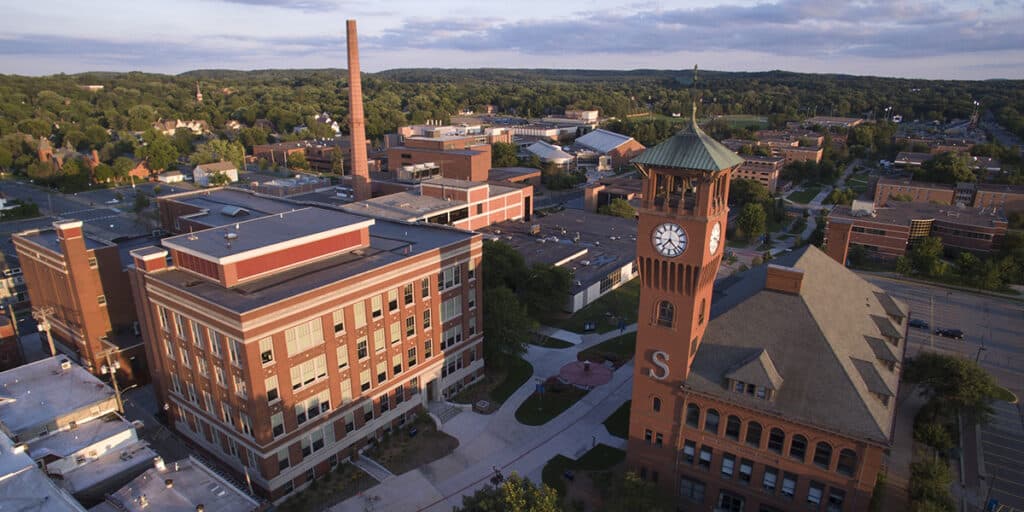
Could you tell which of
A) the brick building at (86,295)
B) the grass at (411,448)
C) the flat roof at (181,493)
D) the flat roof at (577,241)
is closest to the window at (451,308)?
the grass at (411,448)

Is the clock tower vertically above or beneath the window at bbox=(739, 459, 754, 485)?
above

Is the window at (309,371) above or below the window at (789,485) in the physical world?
above

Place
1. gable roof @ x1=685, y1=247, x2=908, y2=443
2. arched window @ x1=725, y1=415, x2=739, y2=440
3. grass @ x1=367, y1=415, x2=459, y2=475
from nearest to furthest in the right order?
1. gable roof @ x1=685, y1=247, x2=908, y2=443
2. arched window @ x1=725, y1=415, x2=739, y2=440
3. grass @ x1=367, y1=415, x2=459, y2=475

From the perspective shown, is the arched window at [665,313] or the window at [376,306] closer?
the arched window at [665,313]

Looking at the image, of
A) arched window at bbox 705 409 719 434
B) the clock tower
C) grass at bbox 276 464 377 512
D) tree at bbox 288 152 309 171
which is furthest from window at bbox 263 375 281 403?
tree at bbox 288 152 309 171

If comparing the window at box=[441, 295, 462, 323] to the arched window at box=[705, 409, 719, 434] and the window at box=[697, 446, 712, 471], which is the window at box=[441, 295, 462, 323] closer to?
the arched window at box=[705, 409, 719, 434]

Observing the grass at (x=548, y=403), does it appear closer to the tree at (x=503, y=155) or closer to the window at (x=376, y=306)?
the window at (x=376, y=306)

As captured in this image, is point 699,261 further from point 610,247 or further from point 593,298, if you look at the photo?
point 610,247
